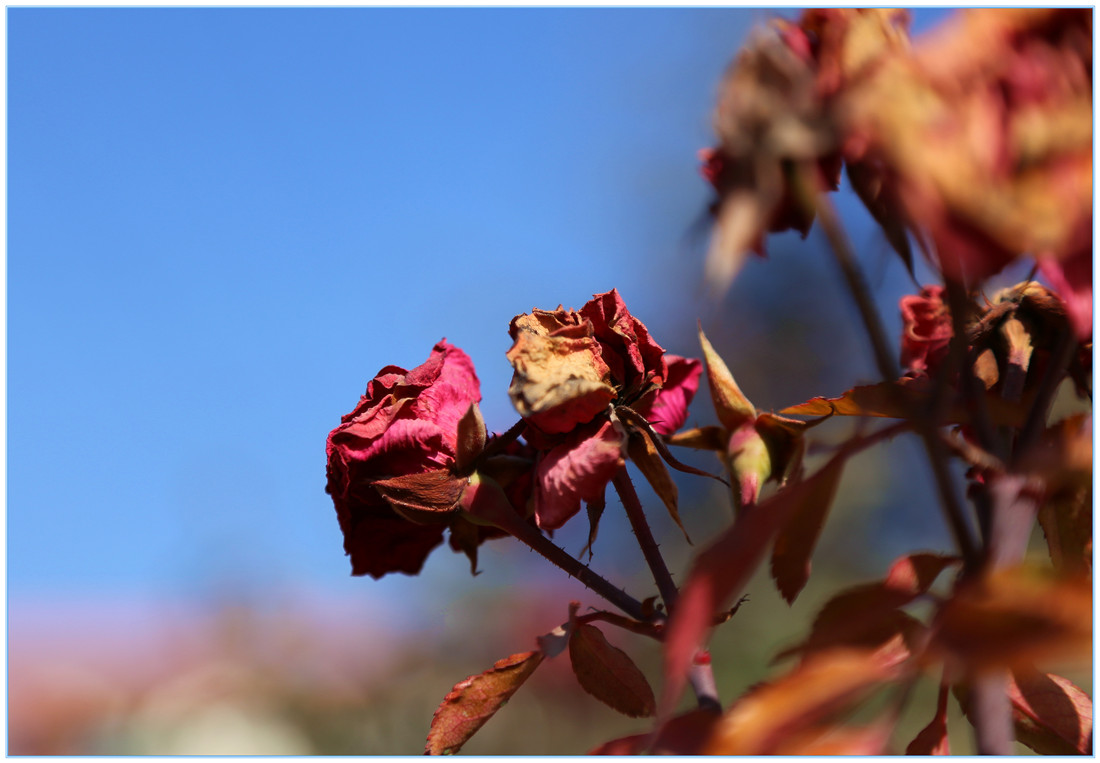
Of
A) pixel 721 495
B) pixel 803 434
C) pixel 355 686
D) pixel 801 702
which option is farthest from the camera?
pixel 355 686

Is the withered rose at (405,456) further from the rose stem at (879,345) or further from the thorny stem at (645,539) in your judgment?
the rose stem at (879,345)

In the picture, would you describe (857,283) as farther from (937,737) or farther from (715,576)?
(937,737)

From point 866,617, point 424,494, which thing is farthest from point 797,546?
point 424,494

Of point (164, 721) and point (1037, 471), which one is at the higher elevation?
point (164, 721)

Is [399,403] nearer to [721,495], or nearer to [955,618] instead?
[955,618]

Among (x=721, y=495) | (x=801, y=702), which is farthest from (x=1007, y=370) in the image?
(x=721, y=495)

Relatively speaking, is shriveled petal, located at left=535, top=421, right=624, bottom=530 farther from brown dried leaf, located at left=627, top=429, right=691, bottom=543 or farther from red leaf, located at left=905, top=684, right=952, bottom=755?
red leaf, located at left=905, top=684, right=952, bottom=755

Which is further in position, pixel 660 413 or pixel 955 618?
pixel 660 413
